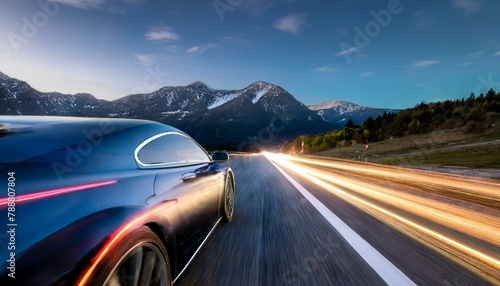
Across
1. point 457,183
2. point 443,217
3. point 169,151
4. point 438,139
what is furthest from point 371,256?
point 438,139

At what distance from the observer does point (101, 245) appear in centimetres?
167

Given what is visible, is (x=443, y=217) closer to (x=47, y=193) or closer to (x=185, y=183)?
(x=185, y=183)

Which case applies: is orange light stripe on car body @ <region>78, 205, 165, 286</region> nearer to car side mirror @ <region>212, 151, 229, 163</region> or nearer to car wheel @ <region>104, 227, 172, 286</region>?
car wheel @ <region>104, 227, 172, 286</region>

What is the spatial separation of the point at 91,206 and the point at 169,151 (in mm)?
1654

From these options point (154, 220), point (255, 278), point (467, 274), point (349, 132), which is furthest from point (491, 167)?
point (349, 132)

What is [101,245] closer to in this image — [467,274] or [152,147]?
[152,147]

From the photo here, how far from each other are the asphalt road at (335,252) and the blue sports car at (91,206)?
0.63m

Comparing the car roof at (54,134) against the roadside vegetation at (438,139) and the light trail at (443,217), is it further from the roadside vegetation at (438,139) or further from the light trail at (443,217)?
the roadside vegetation at (438,139)

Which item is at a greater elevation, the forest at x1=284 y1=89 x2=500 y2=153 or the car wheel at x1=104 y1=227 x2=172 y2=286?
the forest at x1=284 y1=89 x2=500 y2=153

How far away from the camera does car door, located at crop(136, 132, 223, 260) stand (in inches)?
105

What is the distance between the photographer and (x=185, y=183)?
10.2 ft

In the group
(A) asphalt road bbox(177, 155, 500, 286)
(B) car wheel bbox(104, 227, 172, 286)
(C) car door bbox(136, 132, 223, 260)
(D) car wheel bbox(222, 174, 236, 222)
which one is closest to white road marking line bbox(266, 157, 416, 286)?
(A) asphalt road bbox(177, 155, 500, 286)

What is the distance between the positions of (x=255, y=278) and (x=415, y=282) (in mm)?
1370

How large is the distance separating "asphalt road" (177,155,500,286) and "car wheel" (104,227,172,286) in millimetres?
729
